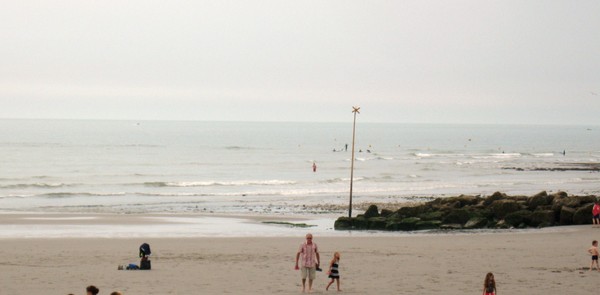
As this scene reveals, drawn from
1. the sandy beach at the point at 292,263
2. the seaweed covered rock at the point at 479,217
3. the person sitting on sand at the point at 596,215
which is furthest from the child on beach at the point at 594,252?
the seaweed covered rock at the point at 479,217

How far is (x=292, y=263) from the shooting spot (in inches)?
958

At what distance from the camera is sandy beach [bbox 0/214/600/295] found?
65.0 feet

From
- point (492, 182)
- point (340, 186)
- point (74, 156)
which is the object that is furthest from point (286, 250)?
point (74, 156)

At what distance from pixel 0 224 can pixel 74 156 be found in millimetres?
75747

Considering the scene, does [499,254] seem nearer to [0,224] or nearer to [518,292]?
[518,292]

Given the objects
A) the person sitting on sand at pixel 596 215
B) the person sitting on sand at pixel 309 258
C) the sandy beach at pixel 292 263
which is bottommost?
the sandy beach at pixel 292 263

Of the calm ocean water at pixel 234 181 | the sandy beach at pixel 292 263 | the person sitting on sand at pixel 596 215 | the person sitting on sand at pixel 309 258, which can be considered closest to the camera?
the person sitting on sand at pixel 309 258

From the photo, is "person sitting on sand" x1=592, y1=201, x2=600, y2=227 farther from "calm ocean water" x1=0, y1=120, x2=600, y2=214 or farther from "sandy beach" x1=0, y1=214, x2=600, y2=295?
"calm ocean water" x1=0, y1=120, x2=600, y2=214

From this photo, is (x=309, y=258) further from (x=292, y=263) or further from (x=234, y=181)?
(x=234, y=181)

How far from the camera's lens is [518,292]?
1894 centimetres

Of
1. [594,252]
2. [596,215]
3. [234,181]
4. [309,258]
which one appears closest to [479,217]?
[596,215]

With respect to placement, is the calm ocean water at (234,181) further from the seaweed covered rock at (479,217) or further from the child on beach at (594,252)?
the child on beach at (594,252)

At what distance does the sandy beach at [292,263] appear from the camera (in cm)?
1981

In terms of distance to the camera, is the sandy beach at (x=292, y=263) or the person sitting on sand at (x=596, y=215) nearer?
the sandy beach at (x=292, y=263)
